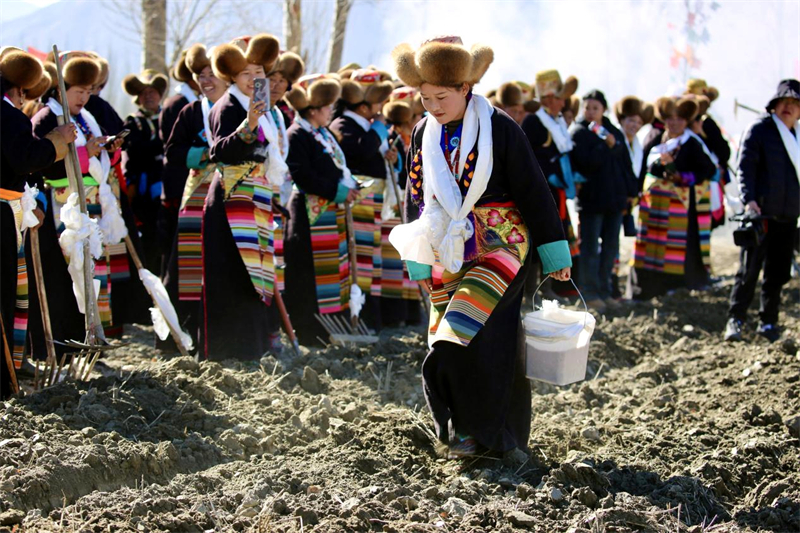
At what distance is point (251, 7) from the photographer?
17562 millimetres

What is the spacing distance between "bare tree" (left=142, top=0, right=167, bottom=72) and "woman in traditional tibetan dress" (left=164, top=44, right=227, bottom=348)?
589 centimetres

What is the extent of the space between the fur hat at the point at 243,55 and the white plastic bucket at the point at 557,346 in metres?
2.60

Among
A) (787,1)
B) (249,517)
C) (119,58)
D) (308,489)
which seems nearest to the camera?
(249,517)

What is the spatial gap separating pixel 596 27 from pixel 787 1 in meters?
4.04

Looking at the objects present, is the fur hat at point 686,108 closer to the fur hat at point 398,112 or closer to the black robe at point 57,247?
the fur hat at point 398,112

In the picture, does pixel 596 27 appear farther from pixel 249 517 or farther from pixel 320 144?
pixel 249 517

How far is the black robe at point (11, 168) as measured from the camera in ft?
17.2

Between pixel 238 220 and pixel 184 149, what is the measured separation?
0.79 meters

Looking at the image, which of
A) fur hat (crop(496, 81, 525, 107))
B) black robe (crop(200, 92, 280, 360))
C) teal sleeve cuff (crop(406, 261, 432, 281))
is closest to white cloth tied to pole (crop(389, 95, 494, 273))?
teal sleeve cuff (crop(406, 261, 432, 281))

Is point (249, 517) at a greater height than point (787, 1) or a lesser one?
lesser

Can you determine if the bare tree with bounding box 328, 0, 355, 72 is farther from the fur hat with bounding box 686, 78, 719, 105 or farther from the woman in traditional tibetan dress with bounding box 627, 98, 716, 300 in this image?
the woman in traditional tibetan dress with bounding box 627, 98, 716, 300

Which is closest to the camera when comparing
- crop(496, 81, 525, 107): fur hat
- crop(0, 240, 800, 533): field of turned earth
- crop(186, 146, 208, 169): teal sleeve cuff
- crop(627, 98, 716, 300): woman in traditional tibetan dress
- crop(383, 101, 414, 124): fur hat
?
crop(0, 240, 800, 533): field of turned earth

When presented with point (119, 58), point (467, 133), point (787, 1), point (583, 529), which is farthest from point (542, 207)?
point (119, 58)

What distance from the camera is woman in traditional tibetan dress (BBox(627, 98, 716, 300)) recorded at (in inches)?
415
